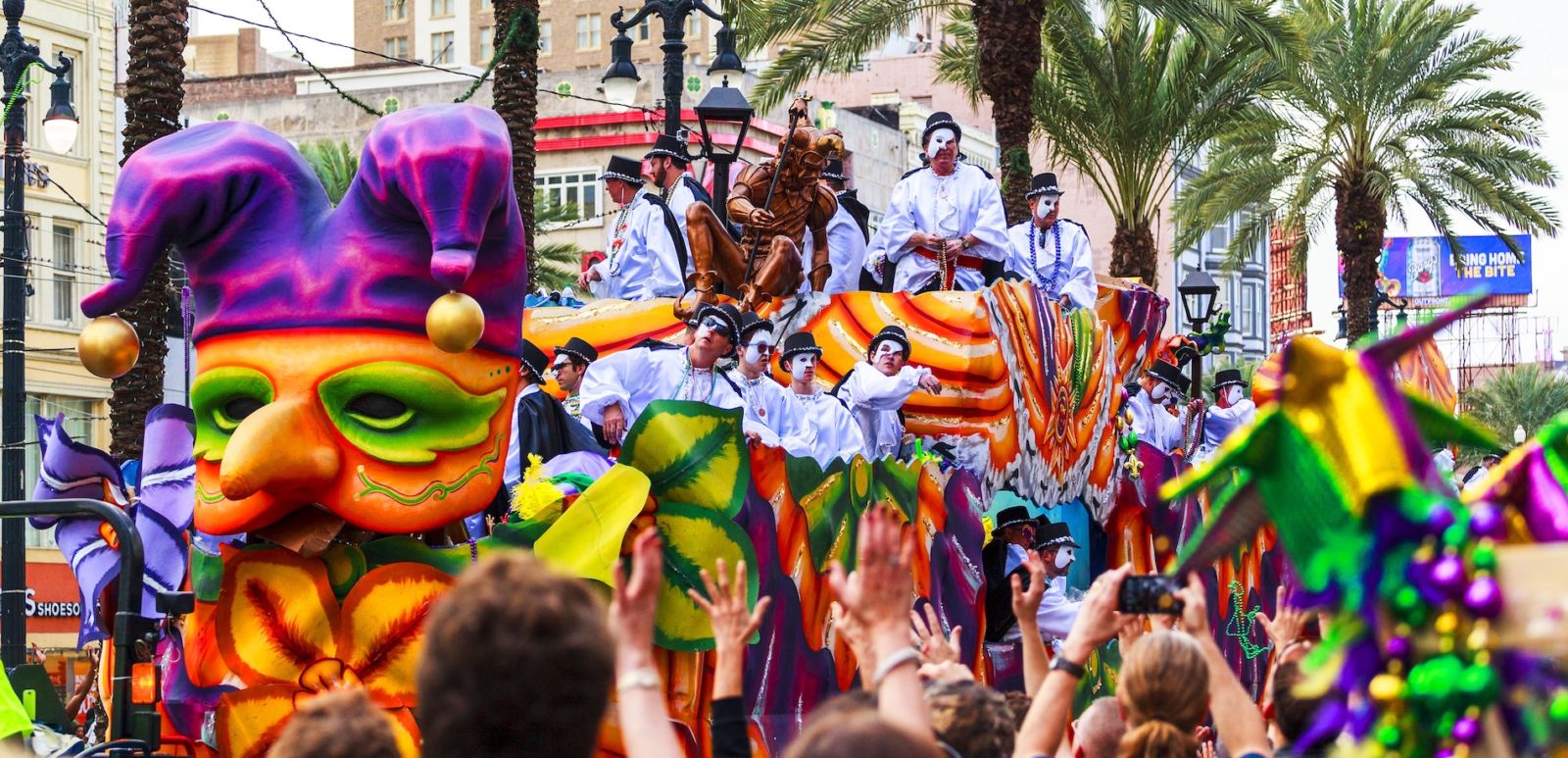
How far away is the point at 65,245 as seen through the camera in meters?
32.9

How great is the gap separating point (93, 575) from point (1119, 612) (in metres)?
5.36

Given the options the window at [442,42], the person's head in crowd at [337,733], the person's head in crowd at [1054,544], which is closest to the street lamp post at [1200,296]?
the person's head in crowd at [1054,544]

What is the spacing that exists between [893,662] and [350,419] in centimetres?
420

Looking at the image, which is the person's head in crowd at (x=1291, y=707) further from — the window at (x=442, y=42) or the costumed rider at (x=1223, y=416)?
the window at (x=442, y=42)

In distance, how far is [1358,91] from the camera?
26.1 metres

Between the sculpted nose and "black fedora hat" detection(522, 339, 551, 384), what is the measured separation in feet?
9.10

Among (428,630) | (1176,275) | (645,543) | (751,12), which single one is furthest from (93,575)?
(1176,275)

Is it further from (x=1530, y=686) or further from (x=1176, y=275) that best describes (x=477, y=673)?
(x=1176, y=275)

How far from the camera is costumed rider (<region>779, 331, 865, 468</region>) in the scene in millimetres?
11375

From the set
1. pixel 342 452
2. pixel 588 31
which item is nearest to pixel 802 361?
pixel 342 452

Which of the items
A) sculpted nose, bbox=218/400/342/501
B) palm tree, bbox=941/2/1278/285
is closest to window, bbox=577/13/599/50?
palm tree, bbox=941/2/1278/285

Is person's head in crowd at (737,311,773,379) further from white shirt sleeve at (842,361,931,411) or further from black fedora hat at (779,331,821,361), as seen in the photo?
white shirt sleeve at (842,361,931,411)

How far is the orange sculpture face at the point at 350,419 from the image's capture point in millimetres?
7633

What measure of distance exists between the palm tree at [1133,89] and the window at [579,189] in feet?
67.1
